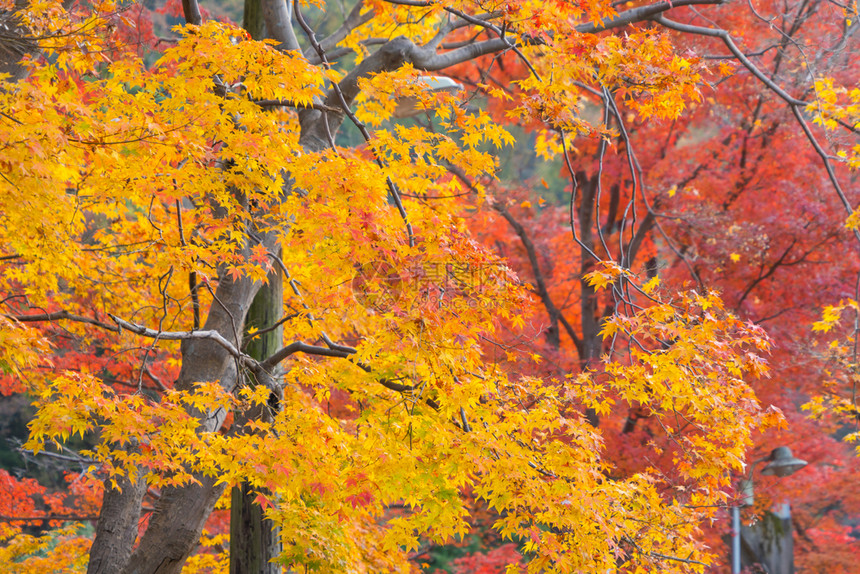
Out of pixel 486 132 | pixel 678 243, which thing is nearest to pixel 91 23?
pixel 486 132

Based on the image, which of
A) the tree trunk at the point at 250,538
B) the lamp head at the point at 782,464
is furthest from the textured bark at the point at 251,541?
the lamp head at the point at 782,464

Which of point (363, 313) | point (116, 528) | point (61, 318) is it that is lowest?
point (116, 528)

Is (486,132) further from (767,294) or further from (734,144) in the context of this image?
(734,144)

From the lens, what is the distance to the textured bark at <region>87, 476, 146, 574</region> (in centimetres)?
531

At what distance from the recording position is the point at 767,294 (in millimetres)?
8875

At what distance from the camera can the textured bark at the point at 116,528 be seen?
531cm

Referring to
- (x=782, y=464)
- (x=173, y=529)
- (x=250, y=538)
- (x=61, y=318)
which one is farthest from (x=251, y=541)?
(x=782, y=464)

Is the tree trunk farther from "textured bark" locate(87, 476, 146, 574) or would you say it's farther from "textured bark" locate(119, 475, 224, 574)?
"textured bark" locate(87, 476, 146, 574)

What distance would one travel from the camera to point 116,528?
5.39m

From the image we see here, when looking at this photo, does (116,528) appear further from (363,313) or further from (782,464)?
(782,464)

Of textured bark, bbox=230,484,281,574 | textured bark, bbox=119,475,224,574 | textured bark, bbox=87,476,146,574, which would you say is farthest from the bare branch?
textured bark, bbox=230,484,281,574

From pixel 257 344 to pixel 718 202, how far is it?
7268 millimetres

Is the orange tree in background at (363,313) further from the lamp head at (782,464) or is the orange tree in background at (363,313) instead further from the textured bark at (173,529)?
the lamp head at (782,464)

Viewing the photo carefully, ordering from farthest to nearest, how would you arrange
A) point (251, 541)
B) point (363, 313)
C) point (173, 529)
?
point (251, 541)
point (173, 529)
point (363, 313)
